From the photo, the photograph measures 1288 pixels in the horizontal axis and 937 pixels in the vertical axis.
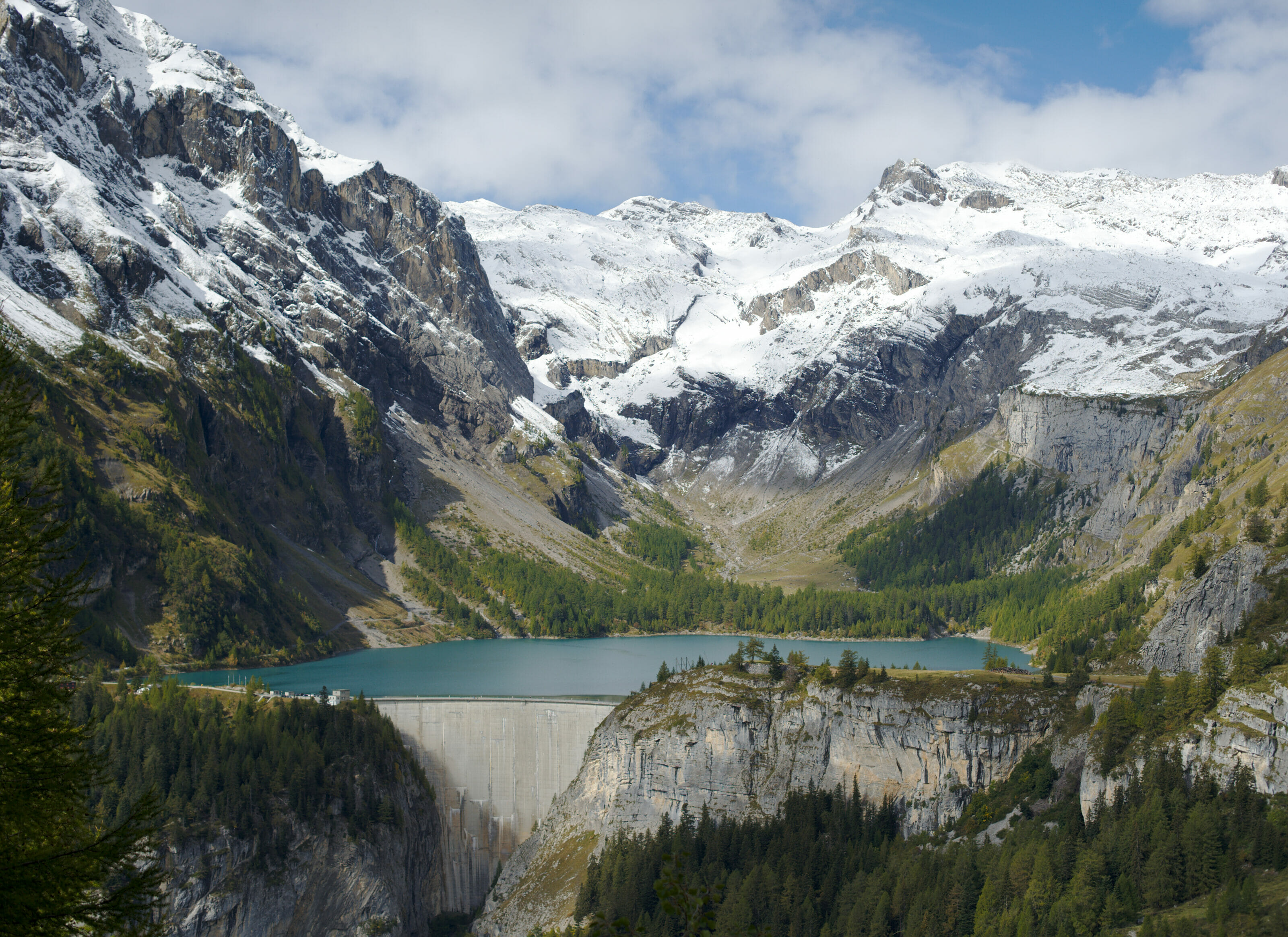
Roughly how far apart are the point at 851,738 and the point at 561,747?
34.2 metres

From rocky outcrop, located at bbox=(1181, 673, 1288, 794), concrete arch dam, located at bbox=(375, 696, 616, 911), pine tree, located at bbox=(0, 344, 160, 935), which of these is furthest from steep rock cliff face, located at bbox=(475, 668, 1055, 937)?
pine tree, located at bbox=(0, 344, 160, 935)

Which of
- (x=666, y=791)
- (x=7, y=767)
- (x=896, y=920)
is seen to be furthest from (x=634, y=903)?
(x=7, y=767)

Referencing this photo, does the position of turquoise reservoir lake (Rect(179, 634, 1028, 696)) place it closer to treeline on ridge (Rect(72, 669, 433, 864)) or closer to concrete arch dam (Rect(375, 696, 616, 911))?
concrete arch dam (Rect(375, 696, 616, 911))

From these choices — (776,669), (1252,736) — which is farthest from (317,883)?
(1252,736)

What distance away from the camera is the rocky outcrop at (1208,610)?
9781 centimetres

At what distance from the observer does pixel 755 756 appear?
9788 cm

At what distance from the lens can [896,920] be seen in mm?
73000

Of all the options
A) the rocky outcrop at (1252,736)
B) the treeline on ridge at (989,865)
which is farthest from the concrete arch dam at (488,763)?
the rocky outcrop at (1252,736)

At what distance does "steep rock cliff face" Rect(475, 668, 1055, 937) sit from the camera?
3474 inches

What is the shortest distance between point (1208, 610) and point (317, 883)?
89.6 m

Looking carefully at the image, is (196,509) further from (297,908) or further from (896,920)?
(896,920)

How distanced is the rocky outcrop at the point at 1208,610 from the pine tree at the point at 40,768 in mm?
95213

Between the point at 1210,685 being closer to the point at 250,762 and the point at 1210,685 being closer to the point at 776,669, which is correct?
the point at 776,669

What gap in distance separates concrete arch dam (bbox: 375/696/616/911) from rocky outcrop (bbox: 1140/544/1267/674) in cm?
5747
